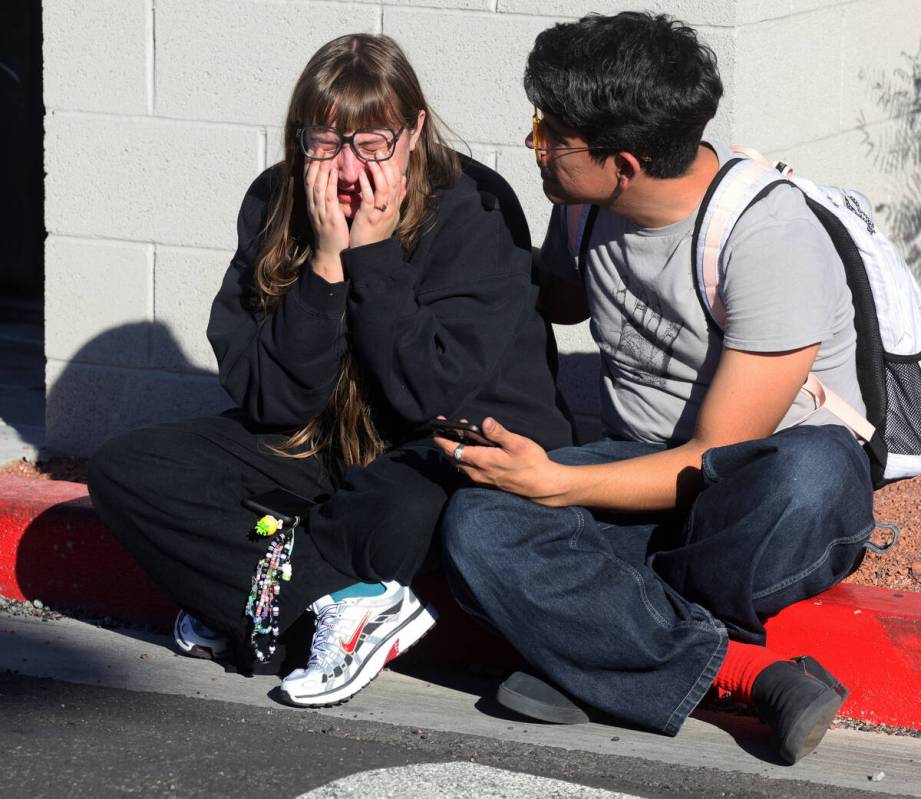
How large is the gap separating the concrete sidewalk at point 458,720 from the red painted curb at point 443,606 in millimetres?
78

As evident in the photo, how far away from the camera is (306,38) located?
399cm

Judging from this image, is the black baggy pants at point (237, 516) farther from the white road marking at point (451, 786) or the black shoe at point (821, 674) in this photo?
the black shoe at point (821, 674)

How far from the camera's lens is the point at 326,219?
3.14 metres

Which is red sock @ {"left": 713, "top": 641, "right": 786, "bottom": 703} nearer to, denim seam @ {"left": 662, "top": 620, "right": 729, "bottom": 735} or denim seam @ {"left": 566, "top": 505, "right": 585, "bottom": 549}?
denim seam @ {"left": 662, "top": 620, "right": 729, "bottom": 735}

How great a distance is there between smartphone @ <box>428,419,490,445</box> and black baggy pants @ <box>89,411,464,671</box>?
0.16 meters

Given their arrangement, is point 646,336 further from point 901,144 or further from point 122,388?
point 901,144

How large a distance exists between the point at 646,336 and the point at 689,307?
16cm

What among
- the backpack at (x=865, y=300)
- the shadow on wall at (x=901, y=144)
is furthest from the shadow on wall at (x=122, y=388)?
Result: the shadow on wall at (x=901, y=144)

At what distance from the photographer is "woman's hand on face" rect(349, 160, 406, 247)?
3.12 metres

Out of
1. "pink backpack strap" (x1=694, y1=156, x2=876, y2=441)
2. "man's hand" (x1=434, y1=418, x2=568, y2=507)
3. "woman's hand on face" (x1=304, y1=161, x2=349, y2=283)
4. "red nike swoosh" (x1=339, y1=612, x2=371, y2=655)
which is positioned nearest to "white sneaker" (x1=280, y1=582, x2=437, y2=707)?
"red nike swoosh" (x1=339, y1=612, x2=371, y2=655)

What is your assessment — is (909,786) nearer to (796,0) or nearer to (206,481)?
(206,481)

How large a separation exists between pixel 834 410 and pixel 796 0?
1.43 m

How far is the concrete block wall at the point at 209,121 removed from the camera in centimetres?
385

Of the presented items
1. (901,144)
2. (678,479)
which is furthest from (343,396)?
(901,144)
